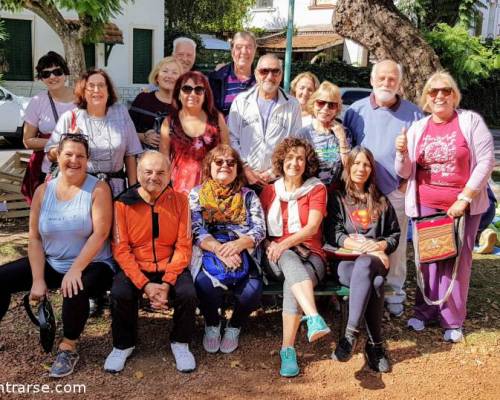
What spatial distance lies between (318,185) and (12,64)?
1779cm

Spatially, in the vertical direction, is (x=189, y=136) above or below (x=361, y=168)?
above

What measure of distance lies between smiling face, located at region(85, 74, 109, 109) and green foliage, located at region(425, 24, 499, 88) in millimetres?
20182

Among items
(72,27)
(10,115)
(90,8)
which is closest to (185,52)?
(90,8)

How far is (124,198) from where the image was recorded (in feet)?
13.6

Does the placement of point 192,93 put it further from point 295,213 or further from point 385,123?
point 385,123

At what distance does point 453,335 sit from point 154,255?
2.31 metres

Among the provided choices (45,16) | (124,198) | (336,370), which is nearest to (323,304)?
(336,370)

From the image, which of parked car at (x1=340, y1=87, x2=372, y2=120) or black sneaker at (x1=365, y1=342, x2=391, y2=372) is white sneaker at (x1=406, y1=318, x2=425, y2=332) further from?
parked car at (x1=340, y1=87, x2=372, y2=120)

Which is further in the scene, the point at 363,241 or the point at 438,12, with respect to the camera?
the point at 438,12

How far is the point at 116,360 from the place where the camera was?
397 centimetres

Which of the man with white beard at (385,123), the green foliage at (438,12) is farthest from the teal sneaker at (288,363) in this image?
the green foliage at (438,12)

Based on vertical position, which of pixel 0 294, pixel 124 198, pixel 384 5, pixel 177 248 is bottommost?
pixel 0 294

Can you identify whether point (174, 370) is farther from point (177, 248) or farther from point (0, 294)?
point (0, 294)

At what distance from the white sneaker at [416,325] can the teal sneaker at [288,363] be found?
1181 millimetres
